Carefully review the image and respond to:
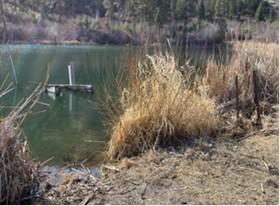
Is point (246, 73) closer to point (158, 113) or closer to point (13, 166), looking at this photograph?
point (158, 113)

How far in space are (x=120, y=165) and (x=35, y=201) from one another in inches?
54.0

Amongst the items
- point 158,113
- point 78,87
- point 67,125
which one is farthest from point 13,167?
point 78,87

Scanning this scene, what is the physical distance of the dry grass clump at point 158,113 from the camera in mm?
6027

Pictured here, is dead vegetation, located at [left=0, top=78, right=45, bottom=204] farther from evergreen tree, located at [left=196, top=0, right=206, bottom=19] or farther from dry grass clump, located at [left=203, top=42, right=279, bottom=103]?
evergreen tree, located at [left=196, top=0, right=206, bottom=19]

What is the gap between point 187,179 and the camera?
15.8 feet

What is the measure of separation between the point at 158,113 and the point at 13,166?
2.20m

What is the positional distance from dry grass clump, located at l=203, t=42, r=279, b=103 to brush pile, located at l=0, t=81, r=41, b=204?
4129 millimetres

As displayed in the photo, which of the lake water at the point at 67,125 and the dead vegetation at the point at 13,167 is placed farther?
the lake water at the point at 67,125

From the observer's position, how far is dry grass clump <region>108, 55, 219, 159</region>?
237 inches

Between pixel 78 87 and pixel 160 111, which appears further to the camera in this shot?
pixel 78 87

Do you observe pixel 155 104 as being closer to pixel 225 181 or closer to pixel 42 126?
pixel 225 181

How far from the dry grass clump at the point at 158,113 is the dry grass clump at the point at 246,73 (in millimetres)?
1689

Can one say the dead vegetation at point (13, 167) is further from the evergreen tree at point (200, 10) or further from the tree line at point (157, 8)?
the evergreen tree at point (200, 10)

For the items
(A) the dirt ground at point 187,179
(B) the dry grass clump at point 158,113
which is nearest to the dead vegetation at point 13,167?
(A) the dirt ground at point 187,179
